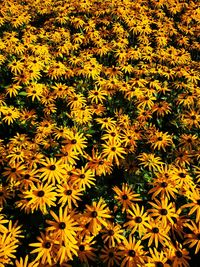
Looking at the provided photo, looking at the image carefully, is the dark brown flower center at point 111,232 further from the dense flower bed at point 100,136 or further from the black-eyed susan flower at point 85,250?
the black-eyed susan flower at point 85,250

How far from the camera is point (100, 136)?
644 centimetres

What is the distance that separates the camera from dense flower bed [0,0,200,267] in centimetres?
411


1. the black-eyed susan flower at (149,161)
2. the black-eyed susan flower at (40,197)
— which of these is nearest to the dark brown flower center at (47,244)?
the black-eyed susan flower at (40,197)

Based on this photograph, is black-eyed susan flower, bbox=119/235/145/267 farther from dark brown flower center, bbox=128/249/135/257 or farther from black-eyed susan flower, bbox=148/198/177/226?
black-eyed susan flower, bbox=148/198/177/226

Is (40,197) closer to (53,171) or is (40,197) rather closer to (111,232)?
(53,171)

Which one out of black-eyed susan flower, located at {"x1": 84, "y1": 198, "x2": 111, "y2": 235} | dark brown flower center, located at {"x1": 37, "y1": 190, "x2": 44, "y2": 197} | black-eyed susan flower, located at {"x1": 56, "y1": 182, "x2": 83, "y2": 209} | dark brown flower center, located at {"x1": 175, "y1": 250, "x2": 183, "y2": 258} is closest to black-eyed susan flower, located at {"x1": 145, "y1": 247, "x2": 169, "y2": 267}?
dark brown flower center, located at {"x1": 175, "y1": 250, "x2": 183, "y2": 258}

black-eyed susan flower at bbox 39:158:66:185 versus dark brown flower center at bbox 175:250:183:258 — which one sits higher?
dark brown flower center at bbox 175:250:183:258

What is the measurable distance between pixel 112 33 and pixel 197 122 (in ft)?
14.2

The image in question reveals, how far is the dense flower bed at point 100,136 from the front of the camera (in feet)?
13.5

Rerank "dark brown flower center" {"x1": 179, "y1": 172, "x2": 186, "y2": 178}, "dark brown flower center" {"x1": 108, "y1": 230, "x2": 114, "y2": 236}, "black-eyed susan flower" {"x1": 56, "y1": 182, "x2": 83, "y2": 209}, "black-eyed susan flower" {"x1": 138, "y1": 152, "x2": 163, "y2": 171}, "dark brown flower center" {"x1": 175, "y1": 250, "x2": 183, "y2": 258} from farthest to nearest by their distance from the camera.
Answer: "black-eyed susan flower" {"x1": 138, "y1": 152, "x2": 163, "y2": 171}, "dark brown flower center" {"x1": 179, "y1": 172, "x2": 186, "y2": 178}, "black-eyed susan flower" {"x1": 56, "y1": 182, "x2": 83, "y2": 209}, "dark brown flower center" {"x1": 108, "y1": 230, "x2": 114, "y2": 236}, "dark brown flower center" {"x1": 175, "y1": 250, "x2": 183, "y2": 258}

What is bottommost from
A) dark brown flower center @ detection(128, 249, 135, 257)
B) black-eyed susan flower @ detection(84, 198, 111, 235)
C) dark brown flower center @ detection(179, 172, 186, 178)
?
dark brown flower center @ detection(128, 249, 135, 257)

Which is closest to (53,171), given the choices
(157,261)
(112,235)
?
(112,235)

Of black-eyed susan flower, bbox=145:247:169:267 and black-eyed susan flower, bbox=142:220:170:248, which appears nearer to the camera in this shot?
black-eyed susan flower, bbox=145:247:169:267

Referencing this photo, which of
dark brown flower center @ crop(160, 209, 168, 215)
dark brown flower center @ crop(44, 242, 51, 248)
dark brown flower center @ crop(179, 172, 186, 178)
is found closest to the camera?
dark brown flower center @ crop(44, 242, 51, 248)
